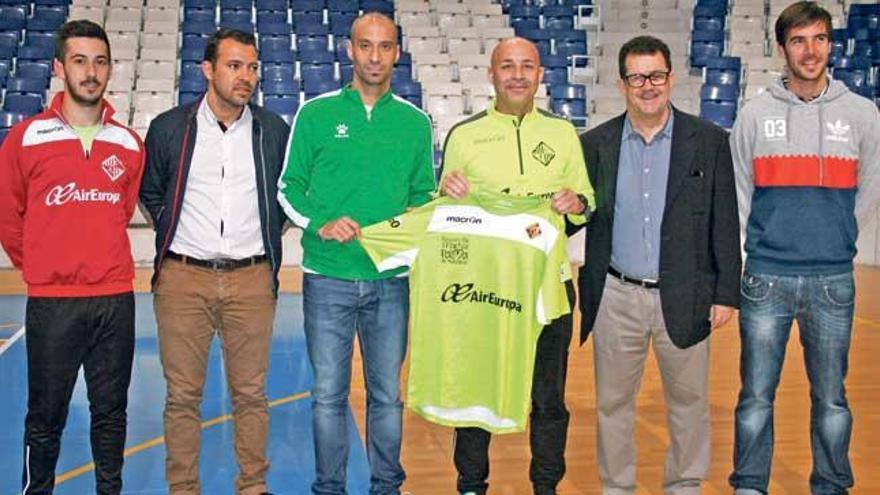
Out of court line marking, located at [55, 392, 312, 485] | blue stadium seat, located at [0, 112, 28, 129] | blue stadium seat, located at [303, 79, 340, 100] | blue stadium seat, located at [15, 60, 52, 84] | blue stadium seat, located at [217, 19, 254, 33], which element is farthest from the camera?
blue stadium seat, located at [217, 19, 254, 33]

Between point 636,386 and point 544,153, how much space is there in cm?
110

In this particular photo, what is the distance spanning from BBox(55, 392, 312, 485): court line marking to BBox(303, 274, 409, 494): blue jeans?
103 cm

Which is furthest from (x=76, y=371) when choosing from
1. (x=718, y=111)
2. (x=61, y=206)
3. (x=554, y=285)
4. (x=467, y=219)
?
(x=718, y=111)

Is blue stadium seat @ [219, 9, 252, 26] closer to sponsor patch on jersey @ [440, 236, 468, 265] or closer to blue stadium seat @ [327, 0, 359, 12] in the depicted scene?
blue stadium seat @ [327, 0, 359, 12]

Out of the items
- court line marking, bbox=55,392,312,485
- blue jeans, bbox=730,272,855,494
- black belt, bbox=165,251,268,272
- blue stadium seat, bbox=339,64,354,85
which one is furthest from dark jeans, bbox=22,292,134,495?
blue stadium seat, bbox=339,64,354,85

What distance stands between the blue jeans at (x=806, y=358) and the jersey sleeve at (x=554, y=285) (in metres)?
0.81

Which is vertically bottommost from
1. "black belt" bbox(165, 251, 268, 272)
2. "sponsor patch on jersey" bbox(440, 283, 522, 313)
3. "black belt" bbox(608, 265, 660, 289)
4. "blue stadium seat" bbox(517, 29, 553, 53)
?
"sponsor patch on jersey" bbox(440, 283, 522, 313)

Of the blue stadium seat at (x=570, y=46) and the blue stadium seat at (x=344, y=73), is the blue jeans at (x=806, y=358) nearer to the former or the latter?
the blue stadium seat at (x=344, y=73)

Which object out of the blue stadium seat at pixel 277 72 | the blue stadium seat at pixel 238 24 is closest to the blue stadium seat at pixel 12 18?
the blue stadium seat at pixel 238 24

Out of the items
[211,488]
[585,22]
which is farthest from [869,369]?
[585,22]

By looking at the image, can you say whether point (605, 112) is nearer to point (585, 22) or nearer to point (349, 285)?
point (585, 22)

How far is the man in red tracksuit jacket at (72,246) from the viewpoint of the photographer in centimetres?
389

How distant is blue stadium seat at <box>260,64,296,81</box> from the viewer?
49.3 feet

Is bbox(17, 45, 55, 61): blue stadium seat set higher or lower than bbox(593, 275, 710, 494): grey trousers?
higher
